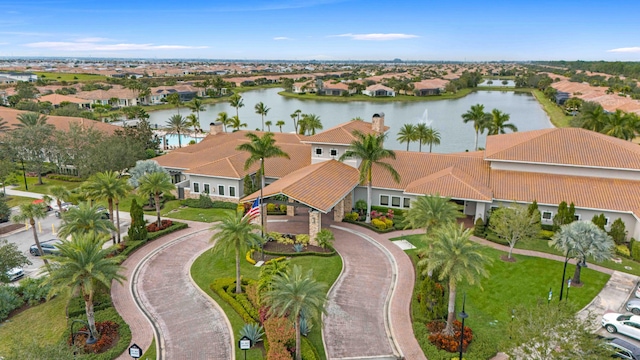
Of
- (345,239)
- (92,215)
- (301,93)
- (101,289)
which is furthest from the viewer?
(301,93)

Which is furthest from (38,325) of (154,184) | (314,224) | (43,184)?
(43,184)

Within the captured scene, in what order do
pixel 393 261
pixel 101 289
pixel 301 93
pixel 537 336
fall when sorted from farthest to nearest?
pixel 301 93 < pixel 393 261 < pixel 101 289 < pixel 537 336

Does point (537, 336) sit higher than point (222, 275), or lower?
higher

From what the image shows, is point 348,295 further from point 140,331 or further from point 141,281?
point 141,281

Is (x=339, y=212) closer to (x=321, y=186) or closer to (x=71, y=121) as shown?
(x=321, y=186)

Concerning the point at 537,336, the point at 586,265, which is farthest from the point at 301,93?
the point at 537,336

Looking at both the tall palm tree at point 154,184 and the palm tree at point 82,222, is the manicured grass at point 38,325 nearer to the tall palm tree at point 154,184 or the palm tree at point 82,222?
the palm tree at point 82,222
